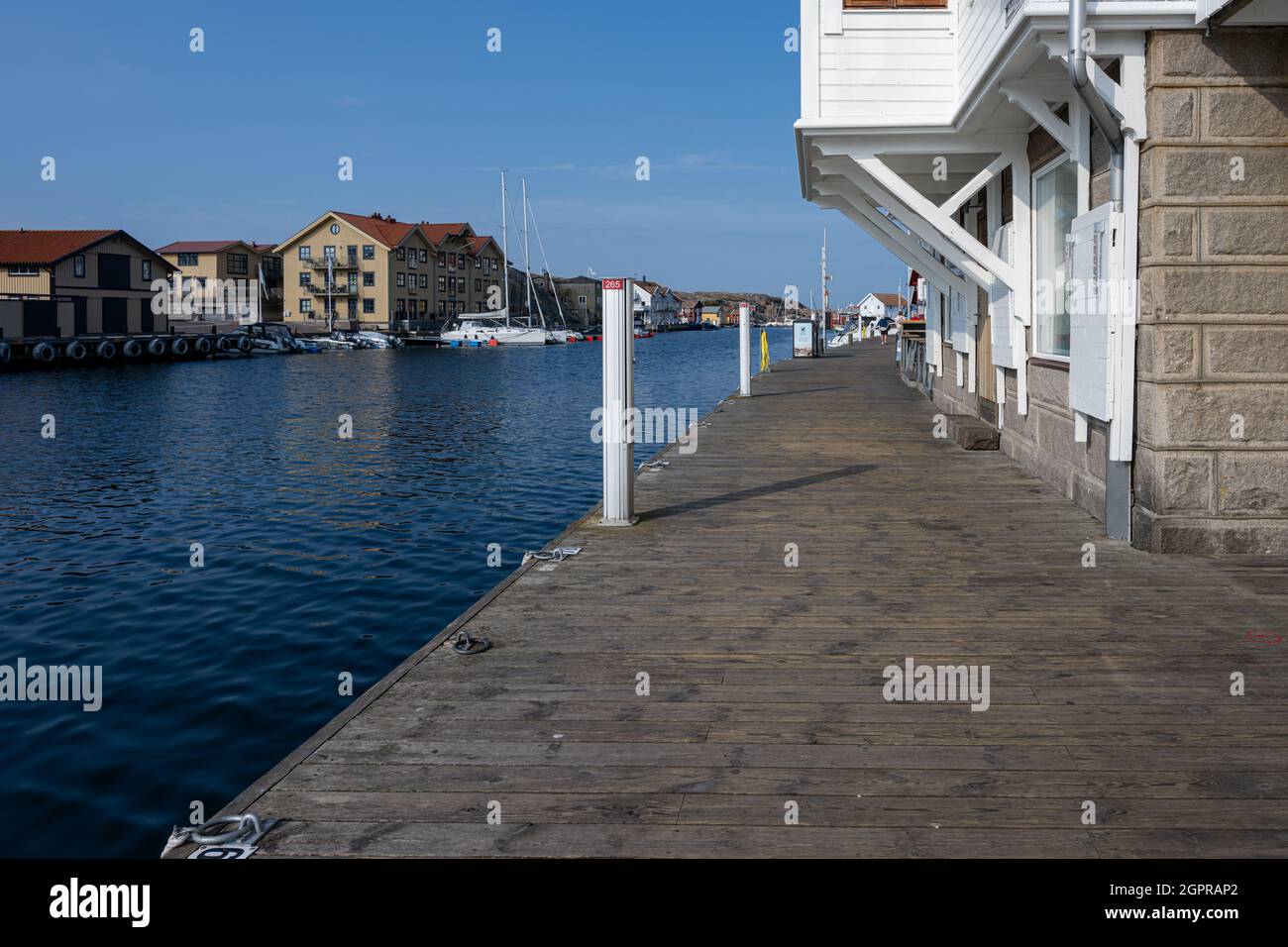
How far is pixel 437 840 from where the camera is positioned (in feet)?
11.9

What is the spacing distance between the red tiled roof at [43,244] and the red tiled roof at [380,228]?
28.6 metres

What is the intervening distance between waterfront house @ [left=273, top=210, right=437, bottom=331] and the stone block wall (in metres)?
93.3

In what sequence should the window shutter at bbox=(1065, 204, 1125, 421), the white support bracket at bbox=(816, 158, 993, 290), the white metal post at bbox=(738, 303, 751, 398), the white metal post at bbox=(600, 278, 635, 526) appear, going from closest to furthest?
the window shutter at bbox=(1065, 204, 1125, 421), the white metal post at bbox=(600, 278, 635, 526), the white support bracket at bbox=(816, 158, 993, 290), the white metal post at bbox=(738, 303, 751, 398)

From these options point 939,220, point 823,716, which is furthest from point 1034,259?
point 823,716

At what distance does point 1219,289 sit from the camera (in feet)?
25.1

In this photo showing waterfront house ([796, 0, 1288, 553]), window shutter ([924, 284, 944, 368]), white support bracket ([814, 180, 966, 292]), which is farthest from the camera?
window shutter ([924, 284, 944, 368])

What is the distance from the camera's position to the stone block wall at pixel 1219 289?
757 centimetres

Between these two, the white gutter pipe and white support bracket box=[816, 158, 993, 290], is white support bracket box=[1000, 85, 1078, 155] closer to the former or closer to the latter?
the white gutter pipe

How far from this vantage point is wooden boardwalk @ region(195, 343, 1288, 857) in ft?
12.0

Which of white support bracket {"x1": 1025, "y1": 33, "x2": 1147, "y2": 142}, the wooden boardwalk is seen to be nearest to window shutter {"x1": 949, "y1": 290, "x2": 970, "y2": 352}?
the wooden boardwalk

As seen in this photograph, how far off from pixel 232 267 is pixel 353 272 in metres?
10.9

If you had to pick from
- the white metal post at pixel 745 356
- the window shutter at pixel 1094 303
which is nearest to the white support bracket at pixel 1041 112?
the window shutter at pixel 1094 303

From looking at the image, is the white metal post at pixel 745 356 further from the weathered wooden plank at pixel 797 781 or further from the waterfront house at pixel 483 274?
the waterfront house at pixel 483 274

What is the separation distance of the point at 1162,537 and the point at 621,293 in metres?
4.38
